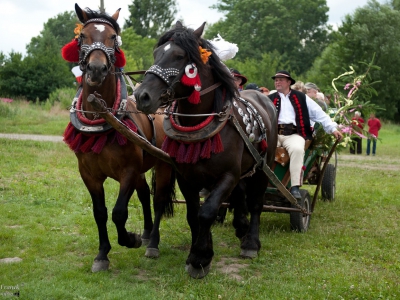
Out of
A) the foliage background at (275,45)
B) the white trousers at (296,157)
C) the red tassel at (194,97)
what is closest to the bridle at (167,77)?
the red tassel at (194,97)

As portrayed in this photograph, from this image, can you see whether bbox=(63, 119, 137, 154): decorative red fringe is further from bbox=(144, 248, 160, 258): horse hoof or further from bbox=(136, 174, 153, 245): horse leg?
bbox=(144, 248, 160, 258): horse hoof

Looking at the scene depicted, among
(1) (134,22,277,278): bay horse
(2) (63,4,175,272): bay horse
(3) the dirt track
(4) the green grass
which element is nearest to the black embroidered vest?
(1) (134,22,277,278): bay horse

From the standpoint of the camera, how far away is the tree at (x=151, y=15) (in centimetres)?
5506

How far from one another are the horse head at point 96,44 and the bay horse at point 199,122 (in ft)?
1.38

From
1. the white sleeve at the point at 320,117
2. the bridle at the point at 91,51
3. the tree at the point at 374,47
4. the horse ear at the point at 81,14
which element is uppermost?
the tree at the point at 374,47

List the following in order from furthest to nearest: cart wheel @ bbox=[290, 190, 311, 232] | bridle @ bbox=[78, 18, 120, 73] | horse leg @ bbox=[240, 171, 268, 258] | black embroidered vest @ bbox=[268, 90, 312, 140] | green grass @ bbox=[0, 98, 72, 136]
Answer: green grass @ bbox=[0, 98, 72, 136] < black embroidered vest @ bbox=[268, 90, 312, 140] < cart wheel @ bbox=[290, 190, 311, 232] < horse leg @ bbox=[240, 171, 268, 258] < bridle @ bbox=[78, 18, 120, 73]

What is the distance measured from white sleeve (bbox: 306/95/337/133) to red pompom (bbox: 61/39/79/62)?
10.4 ft

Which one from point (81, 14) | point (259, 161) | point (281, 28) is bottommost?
point (259, 161)

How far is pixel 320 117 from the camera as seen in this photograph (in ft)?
21.9

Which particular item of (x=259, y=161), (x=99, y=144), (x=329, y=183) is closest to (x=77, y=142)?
(x=99, y=144)

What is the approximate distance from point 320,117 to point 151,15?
51.2 metres

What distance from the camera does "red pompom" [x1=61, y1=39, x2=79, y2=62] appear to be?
4770 millimetres

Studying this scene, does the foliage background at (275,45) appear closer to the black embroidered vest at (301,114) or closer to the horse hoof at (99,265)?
the black embroidered vest at (301,114)

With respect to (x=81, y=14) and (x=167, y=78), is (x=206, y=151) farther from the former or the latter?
(x=81, y=14)
